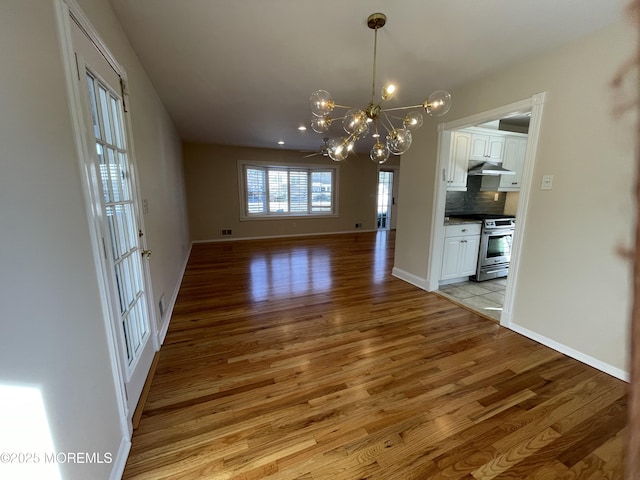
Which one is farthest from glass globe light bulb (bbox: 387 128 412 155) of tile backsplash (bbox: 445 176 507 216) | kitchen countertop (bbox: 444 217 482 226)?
tile backsplash (bbox: 445 176 507 216)

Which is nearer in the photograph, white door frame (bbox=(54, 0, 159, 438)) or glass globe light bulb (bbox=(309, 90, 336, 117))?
white door frame (bbox=(54, 0, 159, 438))

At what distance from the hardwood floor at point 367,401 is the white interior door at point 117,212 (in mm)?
336

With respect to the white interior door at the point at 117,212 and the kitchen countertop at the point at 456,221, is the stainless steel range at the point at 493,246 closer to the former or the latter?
the kitchen countertop at the point at 456,221

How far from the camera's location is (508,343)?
2.39 meters

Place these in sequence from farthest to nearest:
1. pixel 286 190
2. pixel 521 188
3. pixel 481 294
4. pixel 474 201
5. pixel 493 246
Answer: pixel 286 190
pixel 474 201
pixel 493 246
pixel 481 294
pixel 521 188

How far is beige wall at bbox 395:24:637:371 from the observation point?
1.90m

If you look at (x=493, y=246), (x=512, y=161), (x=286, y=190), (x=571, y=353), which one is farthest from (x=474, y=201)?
(x=286, y=190)

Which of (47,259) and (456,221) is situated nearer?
(47,259)

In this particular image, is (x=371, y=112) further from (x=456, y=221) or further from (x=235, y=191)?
(x=235, y=191)

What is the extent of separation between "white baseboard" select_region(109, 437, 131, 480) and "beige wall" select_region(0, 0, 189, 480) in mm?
38

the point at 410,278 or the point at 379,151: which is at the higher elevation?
the point at 379,151

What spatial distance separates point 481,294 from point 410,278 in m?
0.87

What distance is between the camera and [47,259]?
918 millimetres

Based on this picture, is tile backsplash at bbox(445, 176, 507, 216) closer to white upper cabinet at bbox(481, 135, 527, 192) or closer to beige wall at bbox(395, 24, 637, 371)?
white upper cabinet at bbox(481, 135, 527, 192)
